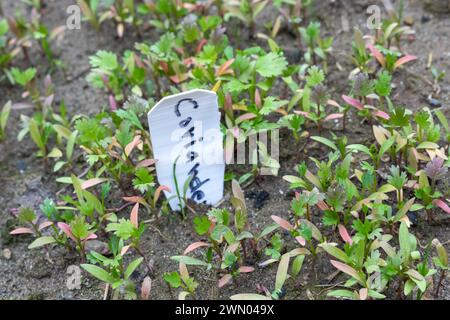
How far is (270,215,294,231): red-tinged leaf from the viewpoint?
7.77 feet

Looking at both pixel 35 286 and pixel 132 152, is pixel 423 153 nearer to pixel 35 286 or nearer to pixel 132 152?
pixel 132 152

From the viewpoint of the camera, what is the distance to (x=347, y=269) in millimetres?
2203

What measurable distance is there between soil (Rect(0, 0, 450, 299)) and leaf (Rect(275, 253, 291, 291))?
58mm

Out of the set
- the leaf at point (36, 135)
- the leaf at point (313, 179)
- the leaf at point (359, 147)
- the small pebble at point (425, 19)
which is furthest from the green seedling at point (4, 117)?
the small pebble at point (425, 19)

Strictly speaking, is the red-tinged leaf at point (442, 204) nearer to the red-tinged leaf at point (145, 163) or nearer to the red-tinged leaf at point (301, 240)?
the red-tinged leaf at point (301, 240)

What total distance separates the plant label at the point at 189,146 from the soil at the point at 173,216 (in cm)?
10

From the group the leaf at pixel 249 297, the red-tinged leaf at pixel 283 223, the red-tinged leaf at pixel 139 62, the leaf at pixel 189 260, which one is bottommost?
the leaf at pixel 249 297

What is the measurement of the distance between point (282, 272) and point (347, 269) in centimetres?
22

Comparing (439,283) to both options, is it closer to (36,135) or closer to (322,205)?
(322,205)

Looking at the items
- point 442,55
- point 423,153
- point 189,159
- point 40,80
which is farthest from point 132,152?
point 442,55

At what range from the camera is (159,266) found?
96.1 inches

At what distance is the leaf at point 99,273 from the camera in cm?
228

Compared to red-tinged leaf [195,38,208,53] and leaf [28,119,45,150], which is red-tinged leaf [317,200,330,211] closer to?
red-tinged leaf [195,38,208,53]

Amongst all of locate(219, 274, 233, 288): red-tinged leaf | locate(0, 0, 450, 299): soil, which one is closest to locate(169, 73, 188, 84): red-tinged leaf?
locate(0, 0, 450, 299): soil
